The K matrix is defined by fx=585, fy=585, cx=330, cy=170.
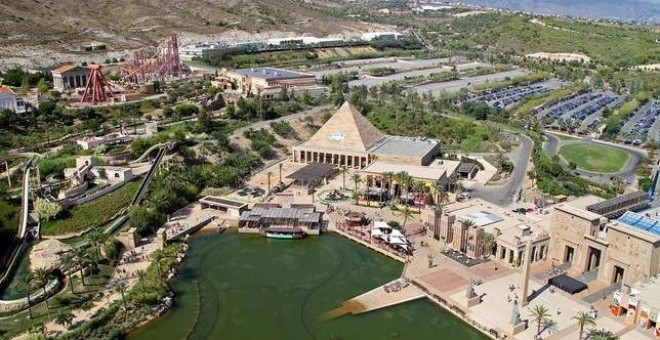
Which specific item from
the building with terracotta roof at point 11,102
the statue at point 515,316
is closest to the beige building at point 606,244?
the statue at point 515,316

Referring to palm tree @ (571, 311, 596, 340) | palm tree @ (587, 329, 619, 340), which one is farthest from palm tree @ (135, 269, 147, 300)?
palm tree @ (587, 329, 619, 340)

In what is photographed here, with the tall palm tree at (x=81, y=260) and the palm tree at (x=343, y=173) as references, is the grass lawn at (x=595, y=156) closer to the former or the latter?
the palm tree at (x=343, y=173)

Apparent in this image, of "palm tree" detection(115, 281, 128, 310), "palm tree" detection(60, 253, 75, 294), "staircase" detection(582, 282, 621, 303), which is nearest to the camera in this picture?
"palm tree" detection(115, 281, 128, 310)

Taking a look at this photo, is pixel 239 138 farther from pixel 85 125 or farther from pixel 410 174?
pixel 410 174

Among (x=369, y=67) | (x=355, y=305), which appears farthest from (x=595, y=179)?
(x=369, y=67)

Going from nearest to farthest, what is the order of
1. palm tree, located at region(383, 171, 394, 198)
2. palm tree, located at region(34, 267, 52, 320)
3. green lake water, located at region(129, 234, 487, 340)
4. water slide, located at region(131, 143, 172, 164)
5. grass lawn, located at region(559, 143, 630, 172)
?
green lake water, located at region(129, 234, 487, 340) < palm tree, located at region(34, 267, 52, 320) < palm tree, located at region(383, 171, 394, 198) < water slide, located at region(131, 143, 172, 164) < grass lawn, located at region(559, 143, 630, 172)

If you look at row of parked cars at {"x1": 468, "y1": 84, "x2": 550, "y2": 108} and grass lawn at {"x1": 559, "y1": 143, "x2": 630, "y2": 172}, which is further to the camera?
row of parked cars at {"x1": 468, "y1": 84, "x2": 550, "y2": 108}

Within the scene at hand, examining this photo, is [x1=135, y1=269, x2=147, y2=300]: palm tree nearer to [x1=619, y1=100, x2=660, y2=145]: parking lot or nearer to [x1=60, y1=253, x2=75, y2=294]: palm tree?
[x1=60, y1=253, x2=75, y2=294]: palm tree
